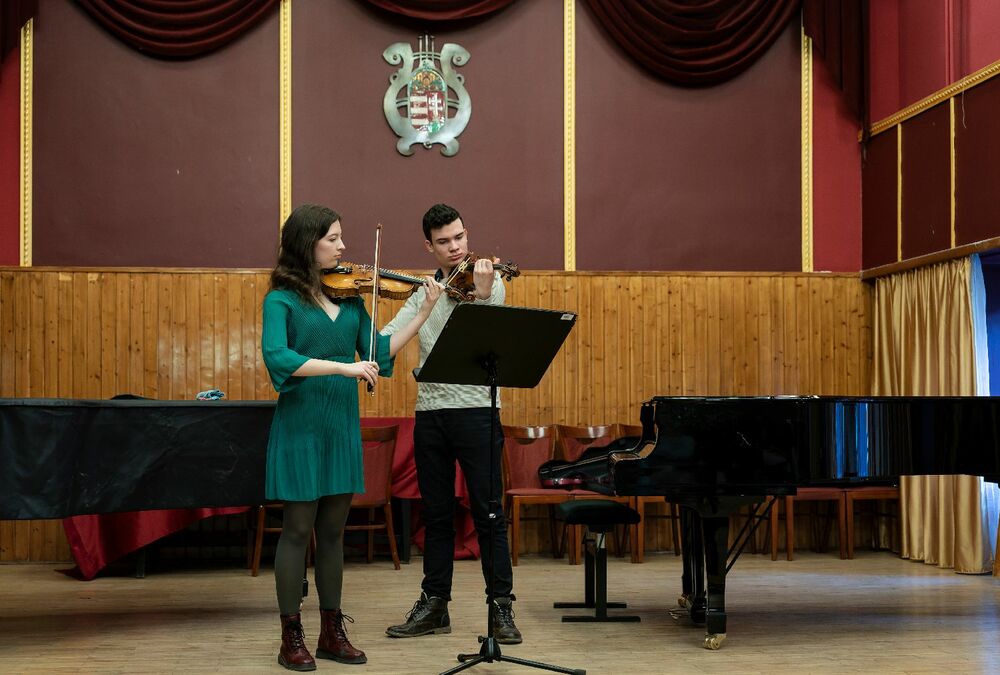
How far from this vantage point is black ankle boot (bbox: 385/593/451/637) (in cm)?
449

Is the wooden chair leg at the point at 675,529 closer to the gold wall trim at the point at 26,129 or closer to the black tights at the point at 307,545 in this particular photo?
the black tights at the point at 307,545

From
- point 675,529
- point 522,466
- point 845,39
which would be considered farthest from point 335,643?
point 845,39

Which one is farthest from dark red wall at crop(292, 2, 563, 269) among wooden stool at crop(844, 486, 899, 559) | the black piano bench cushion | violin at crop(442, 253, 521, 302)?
violin at crop(442, 253, 521, 302)

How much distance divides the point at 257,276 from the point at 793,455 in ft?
14.3

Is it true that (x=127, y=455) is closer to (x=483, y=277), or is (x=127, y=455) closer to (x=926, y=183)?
(x=483, y=277)

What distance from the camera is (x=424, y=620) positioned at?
14.8 feet

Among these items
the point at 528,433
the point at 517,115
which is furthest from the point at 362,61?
the point at 528,433

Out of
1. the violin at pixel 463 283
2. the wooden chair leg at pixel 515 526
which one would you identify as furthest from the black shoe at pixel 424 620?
the wooden chair leg at pixel 515 526

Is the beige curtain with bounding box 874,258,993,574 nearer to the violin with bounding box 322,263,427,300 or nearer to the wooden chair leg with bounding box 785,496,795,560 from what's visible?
the wooden chair leg with bounding box 785,496,795,560

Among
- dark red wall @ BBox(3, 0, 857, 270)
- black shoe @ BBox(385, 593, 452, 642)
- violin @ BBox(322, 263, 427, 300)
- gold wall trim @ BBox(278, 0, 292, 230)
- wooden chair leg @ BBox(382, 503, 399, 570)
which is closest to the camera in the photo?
violin @ BBox(322, 263, 427, 300)

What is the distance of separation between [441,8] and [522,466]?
11.1 feet

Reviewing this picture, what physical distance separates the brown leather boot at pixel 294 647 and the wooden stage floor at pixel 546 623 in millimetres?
86

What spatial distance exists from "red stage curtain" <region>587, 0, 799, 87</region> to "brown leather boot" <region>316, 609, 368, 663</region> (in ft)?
17.0

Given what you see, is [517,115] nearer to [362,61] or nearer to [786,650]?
[362,61]
